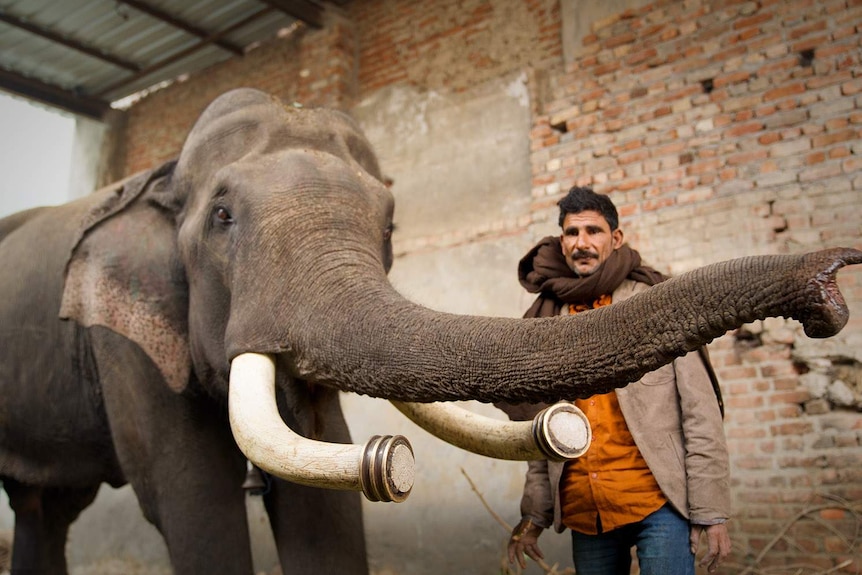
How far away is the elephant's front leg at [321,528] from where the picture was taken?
9.74 ft

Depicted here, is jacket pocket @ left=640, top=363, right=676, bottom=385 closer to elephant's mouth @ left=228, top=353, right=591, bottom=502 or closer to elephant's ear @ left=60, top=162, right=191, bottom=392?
elephant's mouth @ left=228, top=353, right=591, bottom=502

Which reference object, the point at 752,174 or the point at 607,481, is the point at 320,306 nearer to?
the point at 607,481

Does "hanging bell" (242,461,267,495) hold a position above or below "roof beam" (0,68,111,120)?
below

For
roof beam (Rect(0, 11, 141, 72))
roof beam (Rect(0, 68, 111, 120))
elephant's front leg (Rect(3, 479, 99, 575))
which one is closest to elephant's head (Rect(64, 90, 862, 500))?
elephant's front leg (Rect(3, 479, 99, 575))

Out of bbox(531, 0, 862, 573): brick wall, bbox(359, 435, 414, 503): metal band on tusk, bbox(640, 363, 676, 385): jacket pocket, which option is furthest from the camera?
bbox(531, 0, 862, 573): brick wall

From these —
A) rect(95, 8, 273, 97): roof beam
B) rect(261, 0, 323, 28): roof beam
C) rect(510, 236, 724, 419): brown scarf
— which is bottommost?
rect(510, 236, 724, 419): brown scarf

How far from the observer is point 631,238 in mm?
5055

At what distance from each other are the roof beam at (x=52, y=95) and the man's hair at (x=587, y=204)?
24.1 feet

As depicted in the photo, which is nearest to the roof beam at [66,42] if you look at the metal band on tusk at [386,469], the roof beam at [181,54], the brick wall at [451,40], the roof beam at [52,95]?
the roof beam at [181,54]

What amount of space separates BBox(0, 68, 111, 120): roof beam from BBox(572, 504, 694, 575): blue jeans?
7.89m

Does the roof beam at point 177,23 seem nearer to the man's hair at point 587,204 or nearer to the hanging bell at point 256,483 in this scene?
the hanging bell at point 256,483

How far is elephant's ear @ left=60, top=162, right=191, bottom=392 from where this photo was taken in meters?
3.01

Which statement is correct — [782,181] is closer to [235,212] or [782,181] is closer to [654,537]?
[654,537]

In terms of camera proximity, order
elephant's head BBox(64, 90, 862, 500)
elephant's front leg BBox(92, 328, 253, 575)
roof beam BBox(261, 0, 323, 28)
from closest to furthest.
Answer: elephant's head BBox(64, 90, 862, 500)
elephant's front leg BBox(92, 328, 253, 575)
roof beam BBox(261, 0, 323, 28)
